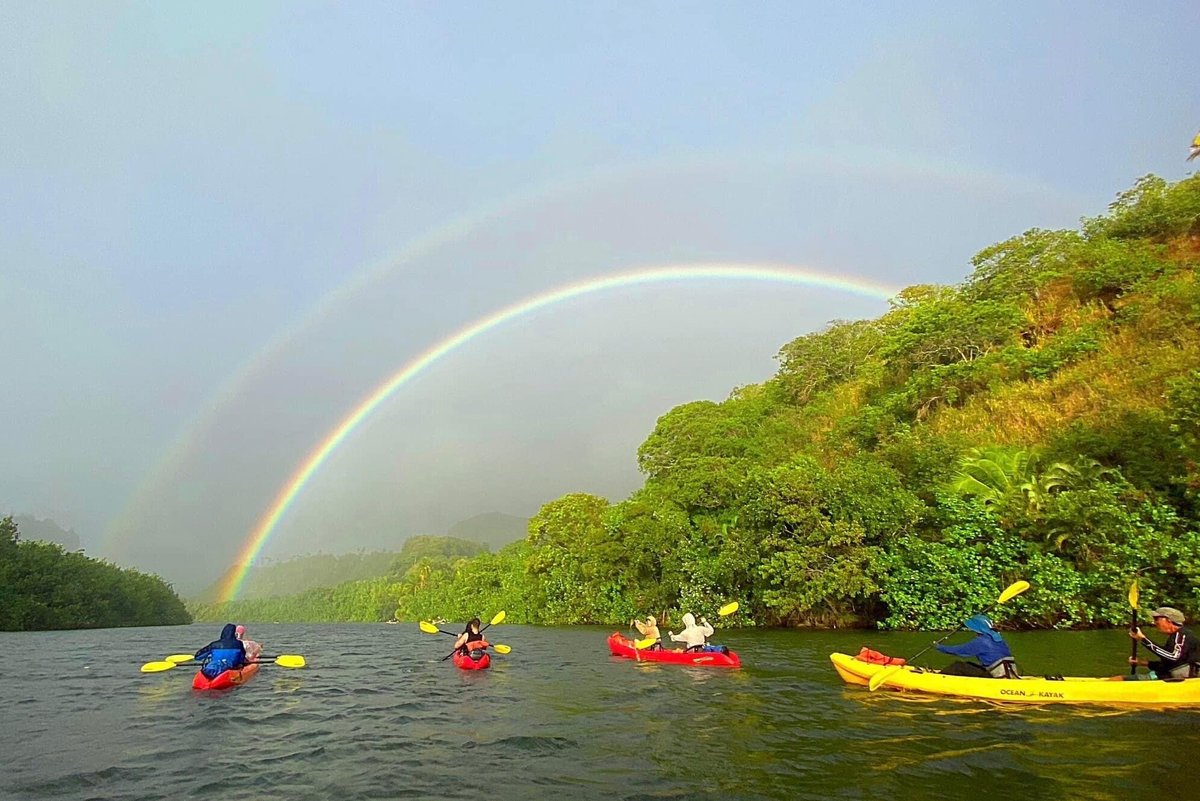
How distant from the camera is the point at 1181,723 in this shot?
1053cm

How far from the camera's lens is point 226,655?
1691 centimetres

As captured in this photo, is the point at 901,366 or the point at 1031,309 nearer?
the point at 1031,309

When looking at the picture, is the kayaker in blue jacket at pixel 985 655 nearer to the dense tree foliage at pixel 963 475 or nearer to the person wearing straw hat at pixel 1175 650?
the person wearing straw hat at pixel 1175 650

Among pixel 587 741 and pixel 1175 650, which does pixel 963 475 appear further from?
pixel 587 741

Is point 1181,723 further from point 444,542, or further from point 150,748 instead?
point 444,542

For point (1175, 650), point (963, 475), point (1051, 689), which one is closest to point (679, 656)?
point (1051, 689)

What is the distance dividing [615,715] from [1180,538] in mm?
22376

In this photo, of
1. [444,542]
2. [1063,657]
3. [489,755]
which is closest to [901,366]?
[1063,657]

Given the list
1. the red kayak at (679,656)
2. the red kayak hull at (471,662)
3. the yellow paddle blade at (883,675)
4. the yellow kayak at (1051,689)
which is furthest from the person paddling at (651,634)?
the yellow kayak at (1051,689)

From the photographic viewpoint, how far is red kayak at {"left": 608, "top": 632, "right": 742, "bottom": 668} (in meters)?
19.2

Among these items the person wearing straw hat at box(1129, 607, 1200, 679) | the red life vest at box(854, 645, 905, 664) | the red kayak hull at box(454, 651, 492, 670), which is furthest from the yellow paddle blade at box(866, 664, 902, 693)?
the red kayak hull at box(454, 651, 492, 670)

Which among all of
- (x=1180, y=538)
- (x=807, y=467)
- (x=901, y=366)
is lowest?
(x=1180, y=538)

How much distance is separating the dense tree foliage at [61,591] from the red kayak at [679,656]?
60409mm

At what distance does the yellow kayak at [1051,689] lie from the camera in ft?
37.9
